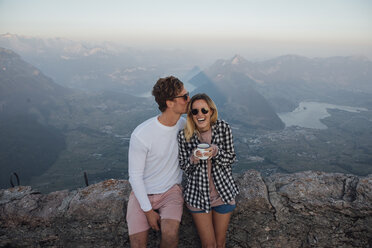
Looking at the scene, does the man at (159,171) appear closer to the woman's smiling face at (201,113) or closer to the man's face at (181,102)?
the man's face at (181,102)

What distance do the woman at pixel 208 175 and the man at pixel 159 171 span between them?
0.63ft

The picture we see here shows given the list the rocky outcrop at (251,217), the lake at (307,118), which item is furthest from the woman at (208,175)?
the lake at (307,118)

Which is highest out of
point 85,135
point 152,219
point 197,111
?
point 197,111

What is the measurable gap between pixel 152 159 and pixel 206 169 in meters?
0.85

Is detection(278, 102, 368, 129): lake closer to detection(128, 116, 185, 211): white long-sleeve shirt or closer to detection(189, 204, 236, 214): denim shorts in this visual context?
detection(189, 204, 236, 214): denim shorts

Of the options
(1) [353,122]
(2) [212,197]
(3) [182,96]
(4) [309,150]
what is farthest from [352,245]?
(1) [353,122]

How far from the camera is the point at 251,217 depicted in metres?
3.78

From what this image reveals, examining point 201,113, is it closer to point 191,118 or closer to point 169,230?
point 191,118

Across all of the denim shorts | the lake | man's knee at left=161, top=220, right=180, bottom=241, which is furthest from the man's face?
the lake

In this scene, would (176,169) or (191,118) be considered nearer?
(191,118)

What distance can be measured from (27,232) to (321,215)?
484cm

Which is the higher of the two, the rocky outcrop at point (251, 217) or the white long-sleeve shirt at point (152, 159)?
the white long-sleeve shirt at point (152, 159)

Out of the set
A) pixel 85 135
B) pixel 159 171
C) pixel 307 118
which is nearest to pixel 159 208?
pixel 159 171

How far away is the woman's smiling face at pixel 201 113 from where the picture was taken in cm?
353
